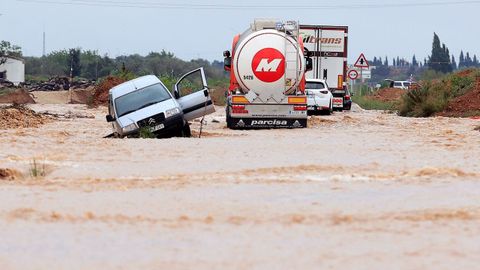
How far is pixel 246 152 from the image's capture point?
1978 cm

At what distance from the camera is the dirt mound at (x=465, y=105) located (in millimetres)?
40031

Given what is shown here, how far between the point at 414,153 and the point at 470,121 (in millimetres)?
15628

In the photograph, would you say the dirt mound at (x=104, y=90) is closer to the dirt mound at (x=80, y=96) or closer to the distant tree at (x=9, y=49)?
the dirt mound at (x=80, y=96)

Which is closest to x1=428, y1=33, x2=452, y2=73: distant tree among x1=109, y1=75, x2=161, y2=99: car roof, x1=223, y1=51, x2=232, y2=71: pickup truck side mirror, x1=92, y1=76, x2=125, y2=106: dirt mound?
x1=92, y1=76, x2=125, y2=106: dirt mound

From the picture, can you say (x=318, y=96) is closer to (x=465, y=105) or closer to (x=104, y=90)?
(x=465, y=105)

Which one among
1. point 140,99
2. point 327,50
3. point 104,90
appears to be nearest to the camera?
point 140,99

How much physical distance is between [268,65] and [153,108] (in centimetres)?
595

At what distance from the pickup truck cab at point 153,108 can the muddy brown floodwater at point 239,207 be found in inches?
125

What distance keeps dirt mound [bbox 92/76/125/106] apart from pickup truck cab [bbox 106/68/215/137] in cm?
2816

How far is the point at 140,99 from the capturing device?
84.6 feet

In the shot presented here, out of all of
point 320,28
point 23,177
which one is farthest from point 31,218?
point 320,28

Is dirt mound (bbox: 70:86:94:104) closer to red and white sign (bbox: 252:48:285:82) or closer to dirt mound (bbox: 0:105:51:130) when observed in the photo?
dirt mound (bbox: 0:105:51:130)

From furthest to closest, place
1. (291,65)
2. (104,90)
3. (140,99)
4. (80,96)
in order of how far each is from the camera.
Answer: (80,96), (104,90), (291,65), (140,99)

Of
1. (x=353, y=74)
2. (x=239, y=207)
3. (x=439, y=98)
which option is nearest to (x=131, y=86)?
(x=239, y=207)
